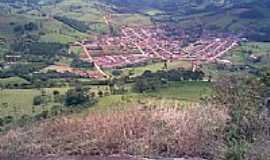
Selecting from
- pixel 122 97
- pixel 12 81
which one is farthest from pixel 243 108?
pixel 12 81

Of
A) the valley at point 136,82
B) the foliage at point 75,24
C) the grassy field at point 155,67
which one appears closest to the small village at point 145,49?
the valley at point 136,82

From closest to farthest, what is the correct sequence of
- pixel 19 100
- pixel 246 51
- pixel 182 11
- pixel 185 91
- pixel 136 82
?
1. pixel 19 100
2. pixel 185 91
3. pixel 136 82
4. pixel 246 51
5. pixel 182 11

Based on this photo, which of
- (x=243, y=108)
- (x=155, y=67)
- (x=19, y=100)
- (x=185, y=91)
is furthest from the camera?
(x=155, y=67)

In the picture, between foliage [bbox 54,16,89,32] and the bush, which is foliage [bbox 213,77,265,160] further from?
foliage [bbox 54,16,89,32]

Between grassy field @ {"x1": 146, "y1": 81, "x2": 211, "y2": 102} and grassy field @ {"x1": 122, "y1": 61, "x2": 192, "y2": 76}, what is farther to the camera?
grassy field @ {"x1": 122, "y1": 61, "x2": 192, "y2": 76}

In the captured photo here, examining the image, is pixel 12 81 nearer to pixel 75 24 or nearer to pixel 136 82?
pixel 136 82

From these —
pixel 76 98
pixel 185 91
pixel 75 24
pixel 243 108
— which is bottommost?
pixel 75 24

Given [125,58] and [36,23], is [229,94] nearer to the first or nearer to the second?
[125,58]

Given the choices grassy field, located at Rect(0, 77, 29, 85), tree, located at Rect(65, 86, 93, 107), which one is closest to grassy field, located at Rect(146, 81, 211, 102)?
tree, located at Rect(65, 86, 93, 107)
